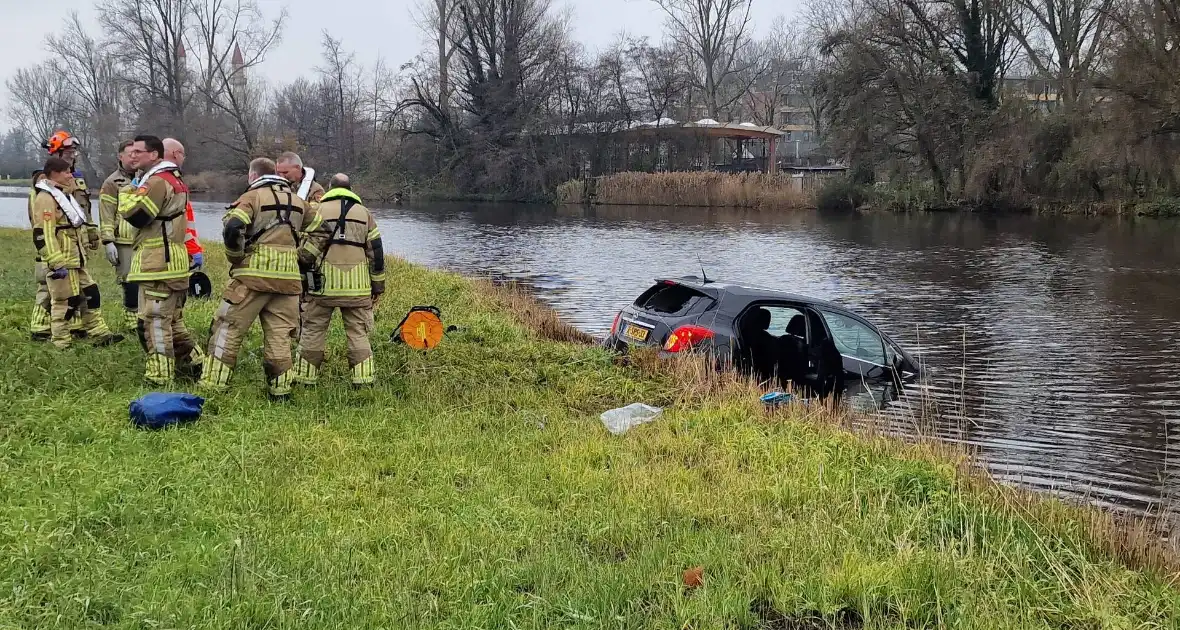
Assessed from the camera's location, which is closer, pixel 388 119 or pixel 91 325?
pixel 91 325

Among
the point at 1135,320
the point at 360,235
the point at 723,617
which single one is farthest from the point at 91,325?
the point at 1135,320

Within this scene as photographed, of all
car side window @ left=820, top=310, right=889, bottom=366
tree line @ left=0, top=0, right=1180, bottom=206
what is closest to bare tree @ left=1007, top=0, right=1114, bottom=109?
tree line @ left=0, top=0, right=1180, bottom=206

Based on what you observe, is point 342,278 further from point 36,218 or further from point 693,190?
point 693,190

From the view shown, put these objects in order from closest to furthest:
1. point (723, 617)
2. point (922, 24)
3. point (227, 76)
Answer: point (723, 617), point (922, 24), point (227, 76)

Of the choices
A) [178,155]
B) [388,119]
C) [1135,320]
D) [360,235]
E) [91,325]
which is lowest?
[1135,320]

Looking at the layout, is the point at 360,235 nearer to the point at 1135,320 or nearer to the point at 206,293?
the point at 206,293

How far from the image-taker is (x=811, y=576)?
378 centimetres

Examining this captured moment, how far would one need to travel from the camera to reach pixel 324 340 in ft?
23.2

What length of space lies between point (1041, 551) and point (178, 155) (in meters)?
6.82

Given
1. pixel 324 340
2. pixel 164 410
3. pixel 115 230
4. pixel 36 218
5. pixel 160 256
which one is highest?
pixel 36 218

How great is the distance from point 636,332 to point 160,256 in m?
4.27

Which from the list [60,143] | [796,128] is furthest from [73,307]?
[796,128]

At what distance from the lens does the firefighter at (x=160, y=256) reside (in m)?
6.72

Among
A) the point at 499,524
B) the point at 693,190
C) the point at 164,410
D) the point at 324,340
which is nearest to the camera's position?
the point at 499,524
